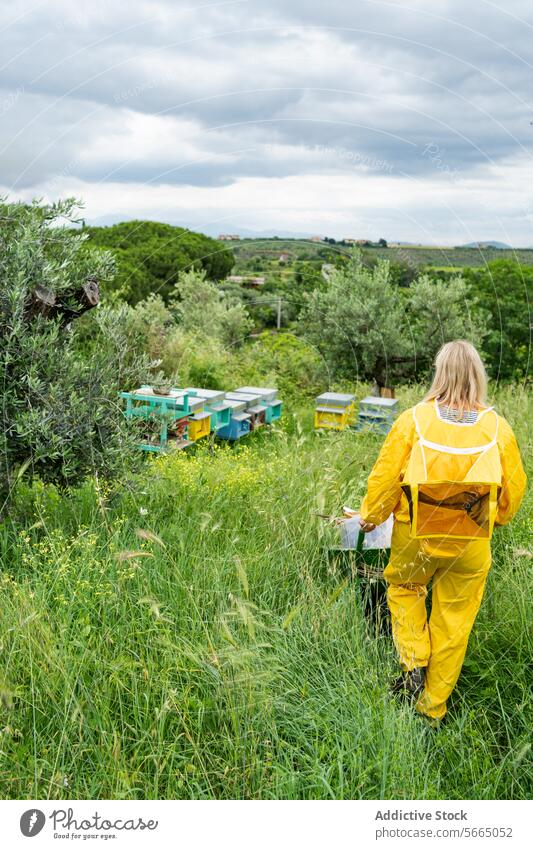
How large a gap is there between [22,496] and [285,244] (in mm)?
13076

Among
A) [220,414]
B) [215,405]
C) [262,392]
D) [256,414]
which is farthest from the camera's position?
[262,392]

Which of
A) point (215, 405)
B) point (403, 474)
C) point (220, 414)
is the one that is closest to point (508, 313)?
point (220, 414)

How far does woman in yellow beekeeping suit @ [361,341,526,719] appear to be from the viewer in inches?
136

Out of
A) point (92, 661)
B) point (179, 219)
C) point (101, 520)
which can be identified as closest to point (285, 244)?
point (179, 219)

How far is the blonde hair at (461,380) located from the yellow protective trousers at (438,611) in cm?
72

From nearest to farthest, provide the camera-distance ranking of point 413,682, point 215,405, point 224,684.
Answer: point 224,684, point 413,682, point 215,405

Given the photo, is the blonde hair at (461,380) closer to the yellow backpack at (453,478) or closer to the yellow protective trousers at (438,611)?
the yellow backpack at (453,478)

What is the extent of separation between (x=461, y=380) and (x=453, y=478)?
20.9 inches

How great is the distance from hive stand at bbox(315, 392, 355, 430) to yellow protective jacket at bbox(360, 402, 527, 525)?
6692 mm

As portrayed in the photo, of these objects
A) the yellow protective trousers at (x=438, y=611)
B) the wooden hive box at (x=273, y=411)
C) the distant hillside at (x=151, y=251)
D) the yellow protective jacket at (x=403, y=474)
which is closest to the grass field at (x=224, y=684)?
the yellow protective trousers at (x=438, y=611)

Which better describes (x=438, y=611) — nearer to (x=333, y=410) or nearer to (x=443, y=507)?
(x=443, y=507)

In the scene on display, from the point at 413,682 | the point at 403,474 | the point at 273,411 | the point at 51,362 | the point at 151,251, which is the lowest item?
the point at 413,682

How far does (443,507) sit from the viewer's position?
3.47 meters

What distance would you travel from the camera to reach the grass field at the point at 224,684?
274 cm
